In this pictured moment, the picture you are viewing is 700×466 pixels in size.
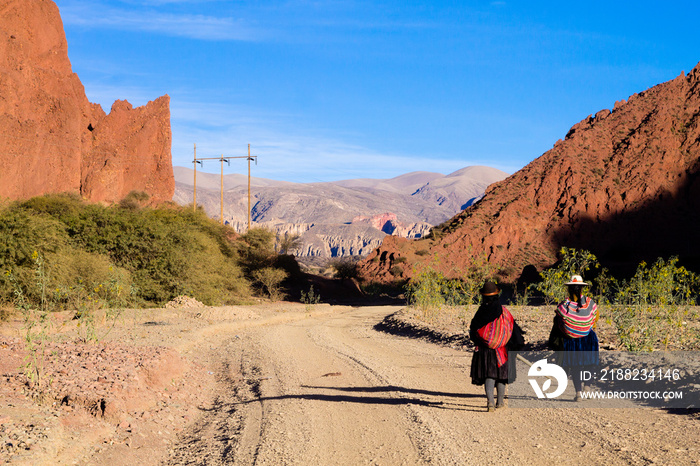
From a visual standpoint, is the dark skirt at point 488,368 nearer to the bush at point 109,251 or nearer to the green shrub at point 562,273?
the green shrub at point 562,273

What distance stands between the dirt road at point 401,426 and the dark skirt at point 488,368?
0.45m

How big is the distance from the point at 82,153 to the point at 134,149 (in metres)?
5.41

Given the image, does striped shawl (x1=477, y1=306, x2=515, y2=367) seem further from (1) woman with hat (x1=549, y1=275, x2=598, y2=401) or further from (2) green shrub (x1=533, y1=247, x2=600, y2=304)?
(2) green shrub (x1=533, y1=247, x2=600, y2=304)

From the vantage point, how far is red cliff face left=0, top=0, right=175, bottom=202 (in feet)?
145

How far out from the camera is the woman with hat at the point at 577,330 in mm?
6613

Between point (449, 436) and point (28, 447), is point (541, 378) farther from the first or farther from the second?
point (28, 447)

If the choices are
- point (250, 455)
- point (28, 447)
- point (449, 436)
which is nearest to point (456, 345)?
point (449, 436)

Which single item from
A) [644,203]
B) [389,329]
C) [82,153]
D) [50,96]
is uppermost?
[50,96]

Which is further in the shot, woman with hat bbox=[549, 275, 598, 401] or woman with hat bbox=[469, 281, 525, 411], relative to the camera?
woman with hat bbox=[549, 275, 598, 401]

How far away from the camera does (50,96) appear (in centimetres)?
4816

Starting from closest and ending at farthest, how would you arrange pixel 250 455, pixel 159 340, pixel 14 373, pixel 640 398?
pixel 250 455 → pixel 640 398 → pixel 14 373 → pixel 159 340

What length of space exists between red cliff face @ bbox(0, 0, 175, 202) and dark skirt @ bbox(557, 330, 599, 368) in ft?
141

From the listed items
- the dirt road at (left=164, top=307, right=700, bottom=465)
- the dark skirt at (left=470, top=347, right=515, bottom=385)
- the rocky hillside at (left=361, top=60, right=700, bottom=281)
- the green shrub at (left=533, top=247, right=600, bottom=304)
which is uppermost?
the rocky hillside at (left=361, top=60, right=700, bottom=281)

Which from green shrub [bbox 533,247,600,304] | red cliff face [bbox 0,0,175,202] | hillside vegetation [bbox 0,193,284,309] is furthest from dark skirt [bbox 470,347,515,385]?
red cliff face [bbox 0,0,175,202]
